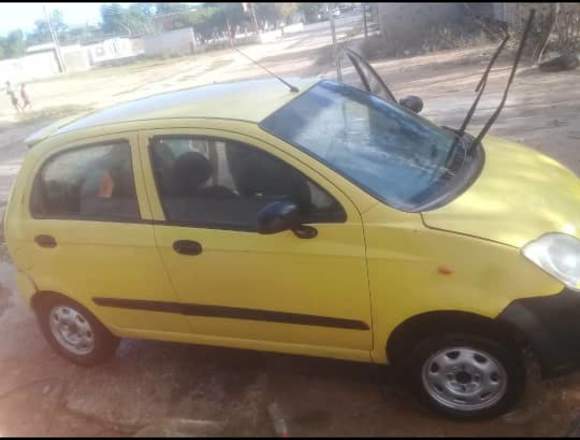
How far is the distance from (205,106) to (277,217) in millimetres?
968

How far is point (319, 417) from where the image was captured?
8.92 feet

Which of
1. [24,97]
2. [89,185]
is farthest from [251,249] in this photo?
[24,97]

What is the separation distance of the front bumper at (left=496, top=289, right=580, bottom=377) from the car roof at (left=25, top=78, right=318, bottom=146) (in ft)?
4.95

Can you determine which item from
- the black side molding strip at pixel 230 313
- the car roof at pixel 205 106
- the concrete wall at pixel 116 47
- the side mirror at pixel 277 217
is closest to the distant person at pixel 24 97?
the concrete wall at pixel 116 47

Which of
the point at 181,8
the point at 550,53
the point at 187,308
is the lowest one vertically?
the point at 550,53

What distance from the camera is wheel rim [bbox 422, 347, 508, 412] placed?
270 cm

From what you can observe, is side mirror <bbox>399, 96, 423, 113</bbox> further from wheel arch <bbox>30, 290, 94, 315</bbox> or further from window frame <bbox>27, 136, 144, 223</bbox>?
wheel arch <bbox>30, 290, 94, 315</bbox>

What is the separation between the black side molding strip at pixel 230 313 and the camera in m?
2.89

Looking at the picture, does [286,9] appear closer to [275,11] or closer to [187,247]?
[275,11]

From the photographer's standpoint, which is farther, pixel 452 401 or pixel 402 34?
pixel 402 34

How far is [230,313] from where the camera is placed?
123 inches

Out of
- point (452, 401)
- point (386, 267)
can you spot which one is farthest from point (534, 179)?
point (452, 401)

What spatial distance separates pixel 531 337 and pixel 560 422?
0.52 metres

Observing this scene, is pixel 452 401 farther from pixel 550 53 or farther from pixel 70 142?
pixel 550 53
